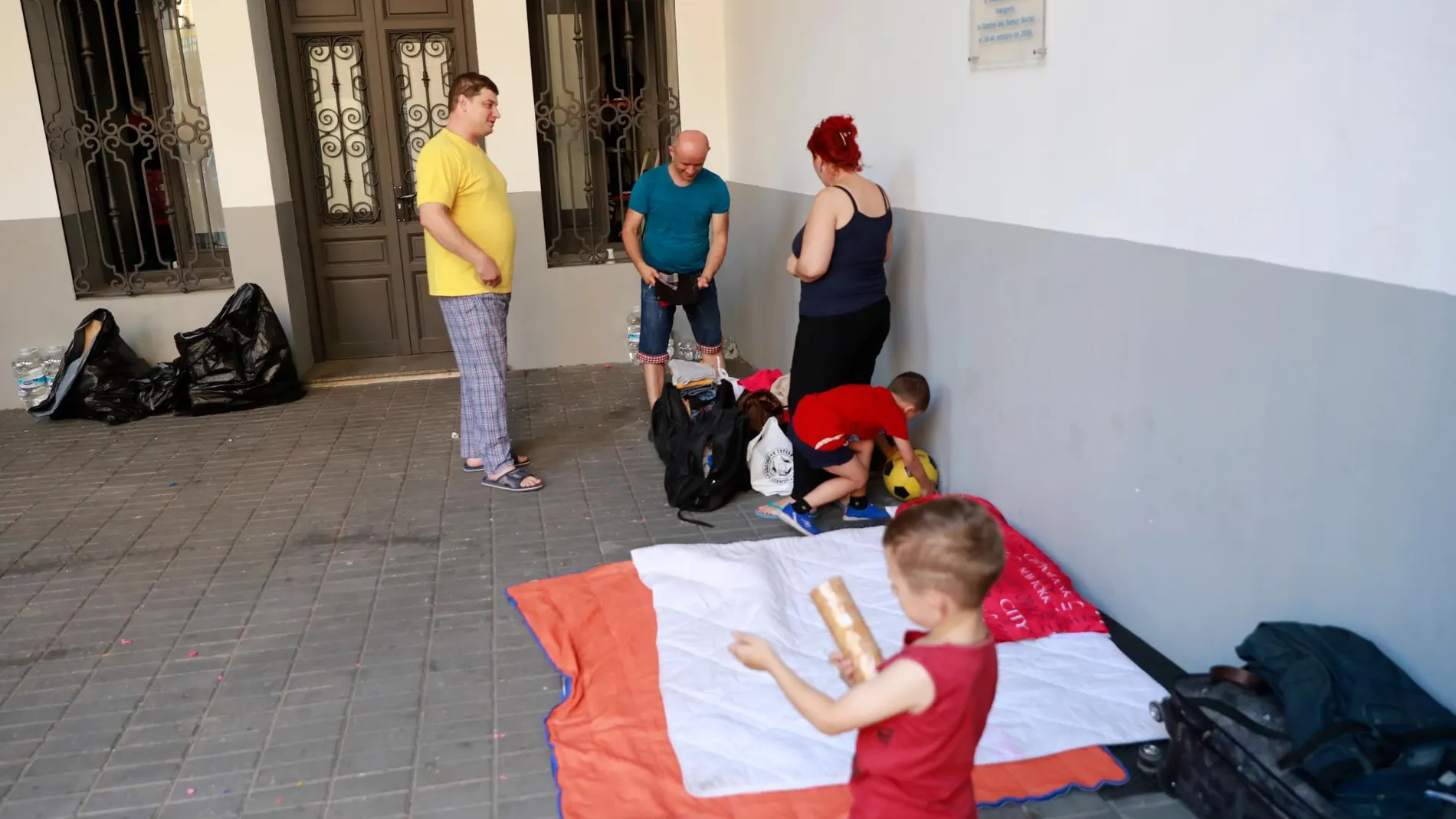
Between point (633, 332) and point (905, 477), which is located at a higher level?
point (633, 332)

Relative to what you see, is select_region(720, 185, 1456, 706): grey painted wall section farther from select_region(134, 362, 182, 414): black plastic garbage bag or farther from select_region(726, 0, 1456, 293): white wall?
select_region(134, 362, 182, 414): black plastic garbage bag

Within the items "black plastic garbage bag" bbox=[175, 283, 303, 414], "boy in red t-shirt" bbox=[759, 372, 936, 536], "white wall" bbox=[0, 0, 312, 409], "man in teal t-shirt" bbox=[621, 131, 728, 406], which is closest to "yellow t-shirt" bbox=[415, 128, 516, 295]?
"man in teal t-shirt" bbox=[621, 131, 728, 406]

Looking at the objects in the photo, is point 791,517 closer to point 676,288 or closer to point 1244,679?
point 676,288

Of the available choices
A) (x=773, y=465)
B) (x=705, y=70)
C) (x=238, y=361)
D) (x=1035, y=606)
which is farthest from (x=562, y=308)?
(x=1035, y=606)

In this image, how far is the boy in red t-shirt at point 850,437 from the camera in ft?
12.7

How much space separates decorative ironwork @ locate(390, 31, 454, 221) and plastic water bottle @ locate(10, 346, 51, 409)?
102 inches

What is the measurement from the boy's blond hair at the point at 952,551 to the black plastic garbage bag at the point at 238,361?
554cm

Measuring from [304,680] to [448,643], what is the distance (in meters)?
0.44

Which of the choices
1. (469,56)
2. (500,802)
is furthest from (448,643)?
(469,56)

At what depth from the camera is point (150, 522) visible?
14.3 ft

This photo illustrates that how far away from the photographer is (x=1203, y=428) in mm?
2635

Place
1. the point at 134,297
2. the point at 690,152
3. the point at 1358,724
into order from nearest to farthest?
the point at 1358,724, the point at 690,152, the point at 134,297

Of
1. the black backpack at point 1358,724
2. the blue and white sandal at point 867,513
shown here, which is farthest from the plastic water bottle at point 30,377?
the black backpack at point 1358,724

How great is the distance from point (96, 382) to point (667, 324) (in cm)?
347
